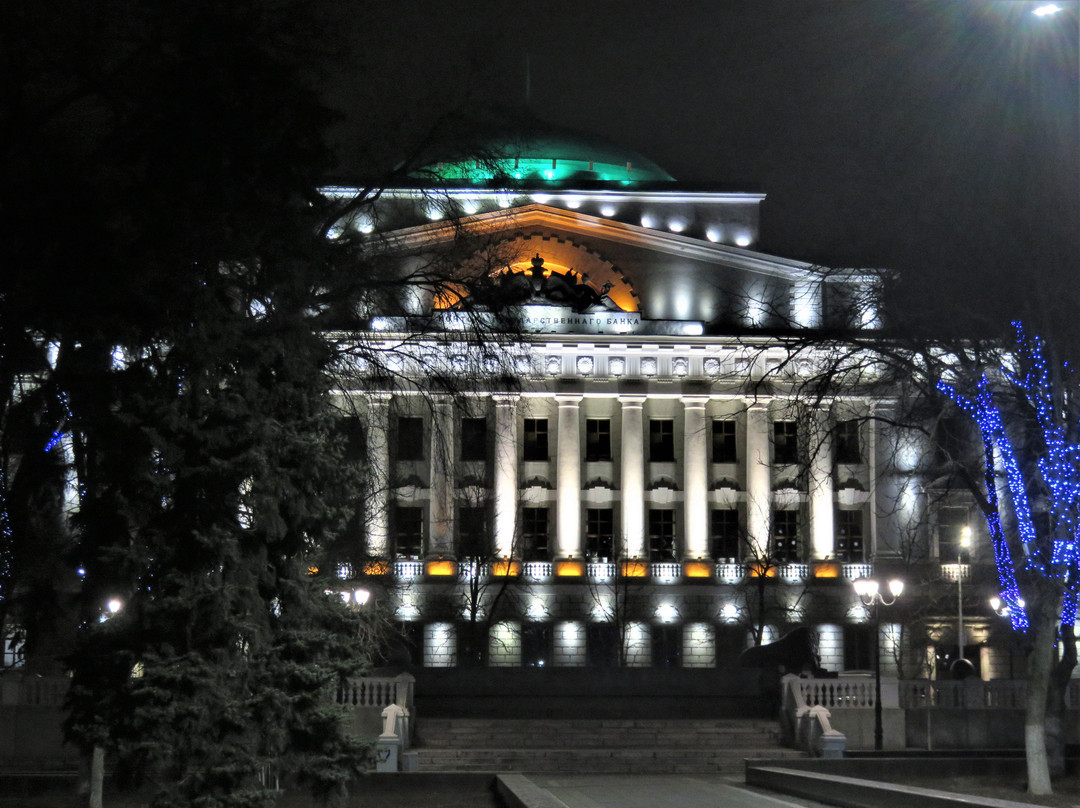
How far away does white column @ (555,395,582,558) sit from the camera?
62.3m

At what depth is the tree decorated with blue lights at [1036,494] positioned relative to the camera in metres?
23.5

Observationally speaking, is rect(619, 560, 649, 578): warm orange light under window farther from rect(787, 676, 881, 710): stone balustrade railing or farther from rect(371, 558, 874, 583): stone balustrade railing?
rect(787, 676, 881, 710): stone balustrade railing

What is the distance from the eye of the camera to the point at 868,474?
63.8 m

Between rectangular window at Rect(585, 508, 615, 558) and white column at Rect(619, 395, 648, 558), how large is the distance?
0.93 meters

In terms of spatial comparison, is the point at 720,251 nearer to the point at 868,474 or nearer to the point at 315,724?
the point at 868,474

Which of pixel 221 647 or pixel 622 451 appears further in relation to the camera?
pixel 622 451

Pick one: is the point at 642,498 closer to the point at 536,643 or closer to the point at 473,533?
the point at 536,643

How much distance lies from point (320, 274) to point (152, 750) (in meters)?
6.17

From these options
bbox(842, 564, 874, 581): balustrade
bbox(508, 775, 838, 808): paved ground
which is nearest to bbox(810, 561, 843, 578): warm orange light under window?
bbox(842, 564, 874, 581): balustrade

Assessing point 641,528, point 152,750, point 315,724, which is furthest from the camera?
point 641,528

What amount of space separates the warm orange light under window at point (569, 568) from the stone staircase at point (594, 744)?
25009 millimetres

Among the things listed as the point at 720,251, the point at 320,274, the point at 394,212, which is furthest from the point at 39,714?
the point at 720,251

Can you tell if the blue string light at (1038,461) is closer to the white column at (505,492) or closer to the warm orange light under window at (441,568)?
the white column at (505,492)

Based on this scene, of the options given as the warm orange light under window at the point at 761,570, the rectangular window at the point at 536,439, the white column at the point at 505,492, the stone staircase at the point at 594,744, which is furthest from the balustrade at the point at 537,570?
the stone staircase at the point at 594,744
